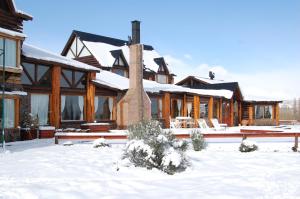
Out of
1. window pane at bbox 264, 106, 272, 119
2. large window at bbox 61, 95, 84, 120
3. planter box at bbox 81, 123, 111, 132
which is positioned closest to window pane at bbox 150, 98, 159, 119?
large window at bbox 61, 95, 84, 120

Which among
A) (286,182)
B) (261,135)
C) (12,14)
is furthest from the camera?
(12,14)

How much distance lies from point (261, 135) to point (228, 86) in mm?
20256

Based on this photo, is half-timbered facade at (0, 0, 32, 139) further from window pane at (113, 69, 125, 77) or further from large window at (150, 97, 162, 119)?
window pane at (113, 69, 125, 77)

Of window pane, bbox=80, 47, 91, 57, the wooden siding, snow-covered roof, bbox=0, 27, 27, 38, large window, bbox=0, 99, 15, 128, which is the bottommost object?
large window, bbox=0, 99, 15, 128

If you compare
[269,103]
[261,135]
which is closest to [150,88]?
[261,135]

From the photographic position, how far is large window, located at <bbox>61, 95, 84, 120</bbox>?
23.0m

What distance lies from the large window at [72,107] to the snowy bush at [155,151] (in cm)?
1283

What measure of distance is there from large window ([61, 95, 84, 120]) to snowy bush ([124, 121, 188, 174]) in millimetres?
12828

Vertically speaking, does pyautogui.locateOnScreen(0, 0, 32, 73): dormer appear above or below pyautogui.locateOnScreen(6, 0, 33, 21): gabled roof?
below

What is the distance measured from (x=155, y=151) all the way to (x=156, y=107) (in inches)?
793

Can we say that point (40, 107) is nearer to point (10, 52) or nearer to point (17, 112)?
point (17, 112)

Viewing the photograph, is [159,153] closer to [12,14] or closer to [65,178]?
[65,178]

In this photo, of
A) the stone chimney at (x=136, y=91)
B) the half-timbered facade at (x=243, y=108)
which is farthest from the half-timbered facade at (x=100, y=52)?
the stone chimney at (x=136, y=91)

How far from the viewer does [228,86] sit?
3612cm
